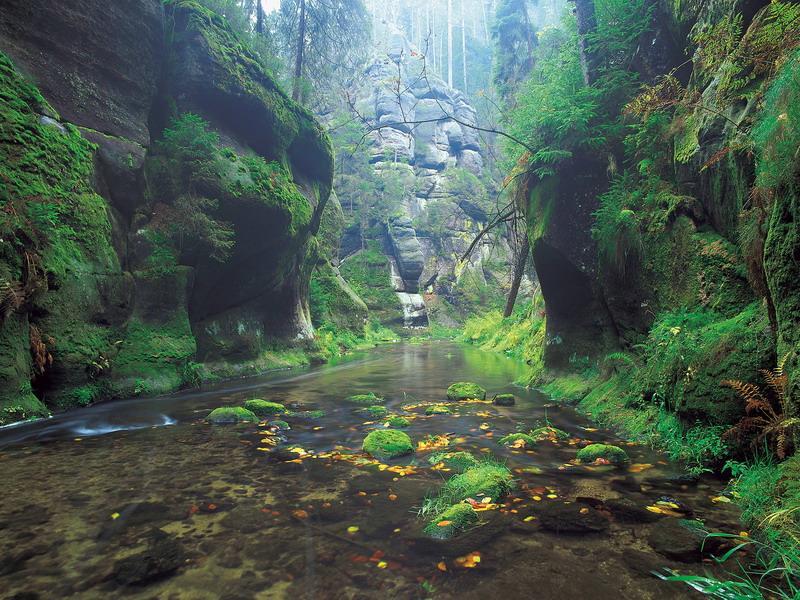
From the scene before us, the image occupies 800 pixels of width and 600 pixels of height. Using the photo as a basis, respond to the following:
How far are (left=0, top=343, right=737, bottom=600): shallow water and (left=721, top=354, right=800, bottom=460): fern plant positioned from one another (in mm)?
668

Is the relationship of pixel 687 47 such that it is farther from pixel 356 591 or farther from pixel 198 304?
pixel 198 304

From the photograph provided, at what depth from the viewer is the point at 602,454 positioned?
5133mm

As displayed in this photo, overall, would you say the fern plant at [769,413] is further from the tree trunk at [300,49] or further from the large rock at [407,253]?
the large rock at [407,253]

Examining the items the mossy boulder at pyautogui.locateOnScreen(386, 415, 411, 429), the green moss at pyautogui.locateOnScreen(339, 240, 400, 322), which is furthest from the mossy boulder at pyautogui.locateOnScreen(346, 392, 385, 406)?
the green moss at pyautogui.locateOnScreen(339, 240, 400, 322)

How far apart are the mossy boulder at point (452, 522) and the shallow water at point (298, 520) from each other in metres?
0.10

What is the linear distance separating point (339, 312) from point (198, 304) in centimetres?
1269

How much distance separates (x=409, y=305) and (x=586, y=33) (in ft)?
109

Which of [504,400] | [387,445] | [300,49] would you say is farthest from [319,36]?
[387,445]

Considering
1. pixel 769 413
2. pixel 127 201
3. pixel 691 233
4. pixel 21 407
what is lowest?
pixel 21 407

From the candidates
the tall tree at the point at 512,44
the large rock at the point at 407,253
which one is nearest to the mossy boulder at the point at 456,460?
the tall tree at the point at 512,44

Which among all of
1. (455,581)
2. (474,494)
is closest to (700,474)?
(474,494)

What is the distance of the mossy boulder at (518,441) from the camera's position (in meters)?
5.83

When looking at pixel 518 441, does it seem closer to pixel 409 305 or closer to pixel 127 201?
pixel 127 201

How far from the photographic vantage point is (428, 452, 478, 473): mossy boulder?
4.97m
